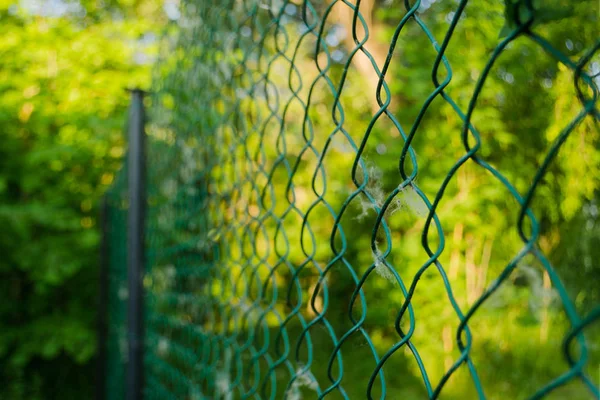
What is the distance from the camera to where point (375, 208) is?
0.67 m

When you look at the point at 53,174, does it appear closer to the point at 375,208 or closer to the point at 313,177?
the point at 313,177

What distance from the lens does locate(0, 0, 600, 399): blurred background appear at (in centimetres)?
103

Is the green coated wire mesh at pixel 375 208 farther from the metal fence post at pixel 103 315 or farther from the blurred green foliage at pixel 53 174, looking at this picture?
the blurred green foliage at pixel 53 174

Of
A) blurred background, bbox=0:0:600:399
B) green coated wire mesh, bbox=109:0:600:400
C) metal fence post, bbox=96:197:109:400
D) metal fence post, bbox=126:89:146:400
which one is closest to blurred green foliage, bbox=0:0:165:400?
blurred background, bbox=0:0:600:399

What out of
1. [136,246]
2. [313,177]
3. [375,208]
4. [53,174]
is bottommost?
[375,208]

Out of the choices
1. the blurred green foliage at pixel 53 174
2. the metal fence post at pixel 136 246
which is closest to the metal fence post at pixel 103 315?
the blurred green foliage at pixel 53 174

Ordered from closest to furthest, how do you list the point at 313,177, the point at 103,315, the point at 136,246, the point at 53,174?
the point at 313,177, the point at 136,246, the point at 103,315, the point at 53,174

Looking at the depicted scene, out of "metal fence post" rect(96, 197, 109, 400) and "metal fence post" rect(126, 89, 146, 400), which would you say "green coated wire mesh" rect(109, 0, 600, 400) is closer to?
"metal fence post" rect(126, 89, 146, 400)

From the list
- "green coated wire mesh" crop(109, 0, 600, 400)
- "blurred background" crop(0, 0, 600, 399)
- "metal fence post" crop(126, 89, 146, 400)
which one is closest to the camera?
"green coated wire mesh" crop(109, 0, 600, 400)

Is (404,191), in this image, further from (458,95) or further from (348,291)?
(458,95)

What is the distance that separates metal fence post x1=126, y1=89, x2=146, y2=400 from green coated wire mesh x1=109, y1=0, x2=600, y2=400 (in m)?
0.04

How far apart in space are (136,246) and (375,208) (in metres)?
1.65

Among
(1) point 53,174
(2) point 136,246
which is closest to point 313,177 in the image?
(2) point 136,246

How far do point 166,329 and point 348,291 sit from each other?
0.84 metres
